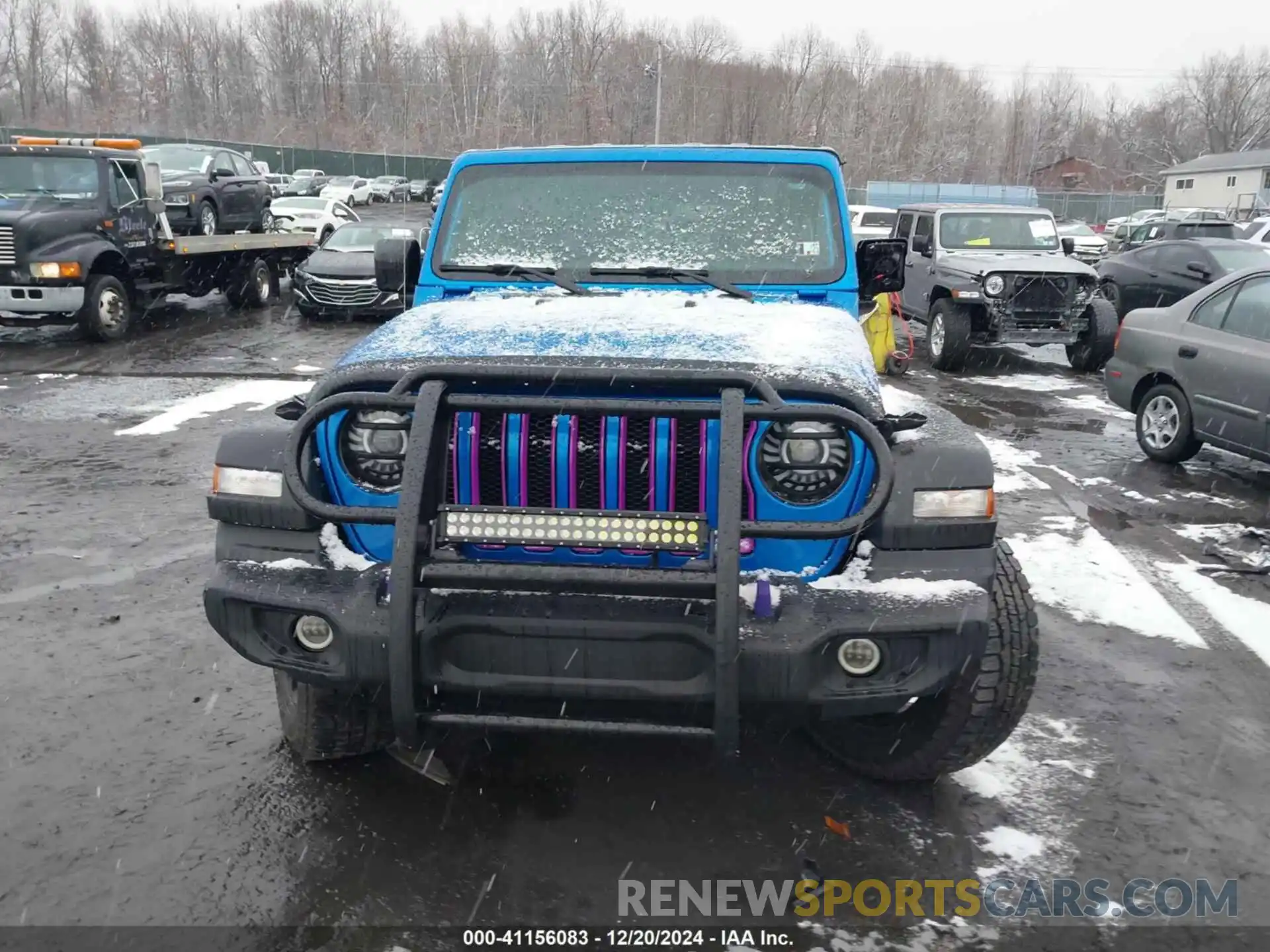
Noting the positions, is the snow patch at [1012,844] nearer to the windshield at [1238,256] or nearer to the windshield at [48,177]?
the windshield at [1238,256]

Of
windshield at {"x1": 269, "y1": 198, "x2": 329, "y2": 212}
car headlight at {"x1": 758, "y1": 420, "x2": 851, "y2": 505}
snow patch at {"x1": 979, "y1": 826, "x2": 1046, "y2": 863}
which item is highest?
windshield at {"x1": 269, "y1": 198, "x2": 329, "y2": 212}

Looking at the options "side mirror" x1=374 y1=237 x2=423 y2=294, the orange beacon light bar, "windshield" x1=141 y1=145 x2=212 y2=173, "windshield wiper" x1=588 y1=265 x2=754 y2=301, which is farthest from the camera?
"windshield" x1=141 y1=145 x2=212 y2=173

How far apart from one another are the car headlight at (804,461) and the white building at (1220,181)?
63.0 m

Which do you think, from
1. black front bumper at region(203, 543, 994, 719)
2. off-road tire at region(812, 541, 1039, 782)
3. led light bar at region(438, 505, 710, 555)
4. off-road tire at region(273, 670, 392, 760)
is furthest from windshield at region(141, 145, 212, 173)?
off-road tire at region(812, 541, 1039, 782)

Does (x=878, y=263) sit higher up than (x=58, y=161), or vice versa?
(x=58, y=161)

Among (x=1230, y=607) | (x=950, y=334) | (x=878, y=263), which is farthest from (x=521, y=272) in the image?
(x=950, y=334)

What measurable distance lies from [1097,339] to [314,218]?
774 inches

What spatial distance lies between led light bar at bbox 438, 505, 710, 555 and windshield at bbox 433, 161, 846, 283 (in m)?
1.70

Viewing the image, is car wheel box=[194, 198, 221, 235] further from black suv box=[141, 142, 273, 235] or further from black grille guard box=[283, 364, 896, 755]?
black grille guard box=[283, 364, 896, 755]

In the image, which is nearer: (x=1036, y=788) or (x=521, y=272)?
(x=1036, y=788)

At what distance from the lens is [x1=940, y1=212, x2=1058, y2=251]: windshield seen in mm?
12578

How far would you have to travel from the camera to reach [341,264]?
50.3 ft

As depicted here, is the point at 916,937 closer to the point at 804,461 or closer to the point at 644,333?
the point at 804,461

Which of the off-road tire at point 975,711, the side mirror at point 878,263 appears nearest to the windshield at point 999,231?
the side mirror at point 878,263
